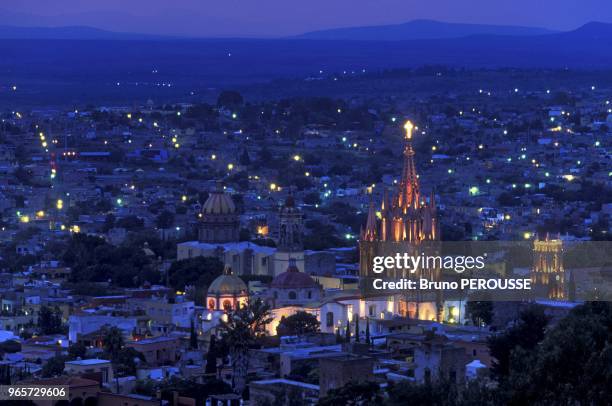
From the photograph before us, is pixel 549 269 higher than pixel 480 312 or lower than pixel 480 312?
higher

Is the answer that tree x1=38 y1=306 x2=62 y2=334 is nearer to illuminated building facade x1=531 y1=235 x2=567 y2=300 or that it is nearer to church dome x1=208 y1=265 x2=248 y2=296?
church dome x1=208 y1=265 x2=248 y2=296

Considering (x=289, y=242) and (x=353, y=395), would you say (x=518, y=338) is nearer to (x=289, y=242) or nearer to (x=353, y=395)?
(x=353, y=395)

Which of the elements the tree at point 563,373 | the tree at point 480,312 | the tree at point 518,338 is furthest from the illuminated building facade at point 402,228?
the tree at point 563,373

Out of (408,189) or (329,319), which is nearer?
(329,319)

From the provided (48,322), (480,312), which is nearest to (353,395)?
(480,312)

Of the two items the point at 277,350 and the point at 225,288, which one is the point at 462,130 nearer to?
the point at 225,288

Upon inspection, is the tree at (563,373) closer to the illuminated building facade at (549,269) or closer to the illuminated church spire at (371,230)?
the illuminated building facade at (549,269)

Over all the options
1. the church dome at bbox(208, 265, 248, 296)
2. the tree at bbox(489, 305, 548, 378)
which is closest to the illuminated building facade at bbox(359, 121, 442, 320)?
the church dome at bbox(208, 265, 248, 296)
